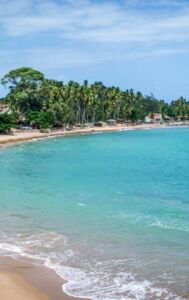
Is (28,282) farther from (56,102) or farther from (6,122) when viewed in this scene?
(56,102)

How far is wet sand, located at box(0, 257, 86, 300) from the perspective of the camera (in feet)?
40.8

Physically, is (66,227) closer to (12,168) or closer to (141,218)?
(141,218)

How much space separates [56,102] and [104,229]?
83347 mm

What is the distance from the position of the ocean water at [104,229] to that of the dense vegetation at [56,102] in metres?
54.2

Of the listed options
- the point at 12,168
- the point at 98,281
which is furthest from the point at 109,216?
the point at 12,168

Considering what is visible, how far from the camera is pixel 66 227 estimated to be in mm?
20297

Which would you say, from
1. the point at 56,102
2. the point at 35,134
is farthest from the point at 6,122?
the point at 56,102

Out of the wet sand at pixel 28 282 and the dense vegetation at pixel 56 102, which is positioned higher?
the dense vegetation at pixel 56 102

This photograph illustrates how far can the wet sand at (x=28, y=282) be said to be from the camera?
1244 cm

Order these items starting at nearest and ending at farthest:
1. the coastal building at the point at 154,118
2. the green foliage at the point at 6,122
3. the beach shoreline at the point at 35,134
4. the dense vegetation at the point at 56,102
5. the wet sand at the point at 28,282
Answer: the wet sand at the point at 28,282 → the beach shoreline at the point at 35,134 → the green foliage at the point at 6,122 → the dense vegetation at the point at 56,102 → the coastal building at the point at 154,118

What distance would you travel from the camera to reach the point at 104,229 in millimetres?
19828

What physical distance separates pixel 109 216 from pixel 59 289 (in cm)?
942

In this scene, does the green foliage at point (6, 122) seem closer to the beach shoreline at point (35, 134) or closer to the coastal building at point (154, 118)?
the beach shoreline at point (35, 134)

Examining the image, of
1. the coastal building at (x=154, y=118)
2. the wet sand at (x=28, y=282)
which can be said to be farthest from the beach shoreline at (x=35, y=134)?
the wet sand at (x=28, y=282)
